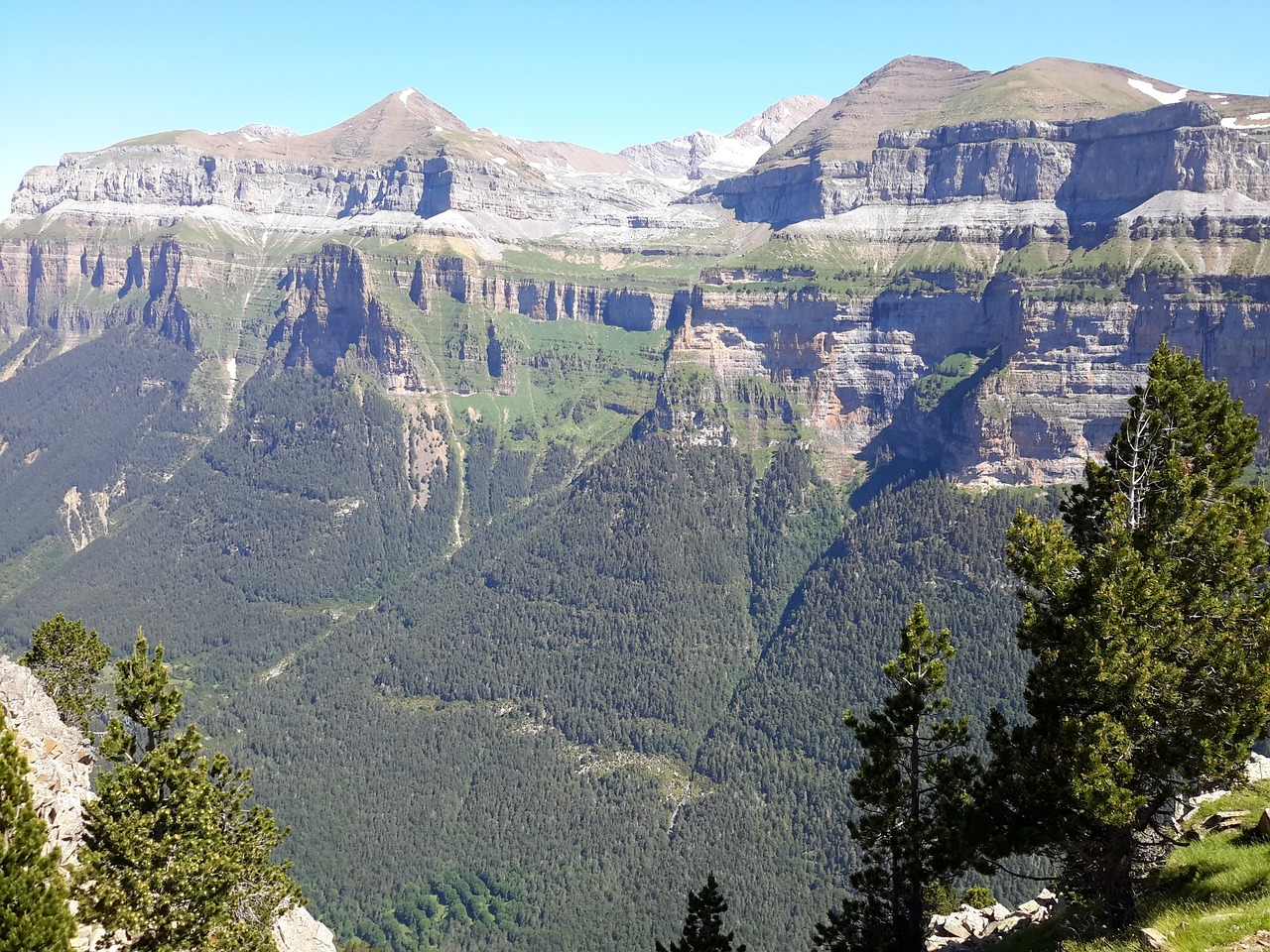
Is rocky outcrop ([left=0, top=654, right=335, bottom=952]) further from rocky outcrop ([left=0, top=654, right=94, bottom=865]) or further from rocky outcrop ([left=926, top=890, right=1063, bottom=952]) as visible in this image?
rocky outcrop ([left=926, top=890, right=1063, bottom=952])

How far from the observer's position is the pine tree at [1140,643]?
33938mm

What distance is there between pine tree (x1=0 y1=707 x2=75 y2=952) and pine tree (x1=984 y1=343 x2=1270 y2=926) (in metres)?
33.4

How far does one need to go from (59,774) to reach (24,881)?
76.9 feet

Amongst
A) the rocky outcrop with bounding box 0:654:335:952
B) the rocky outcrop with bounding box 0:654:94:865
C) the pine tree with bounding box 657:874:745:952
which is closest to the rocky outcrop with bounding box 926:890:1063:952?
Result: the pine tree with bounding box 657:874:745:952

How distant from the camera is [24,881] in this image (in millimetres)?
27734

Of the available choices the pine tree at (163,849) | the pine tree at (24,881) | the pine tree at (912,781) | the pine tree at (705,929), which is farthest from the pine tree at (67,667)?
the pine tree at (912,781)

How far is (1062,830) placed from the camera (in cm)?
3781

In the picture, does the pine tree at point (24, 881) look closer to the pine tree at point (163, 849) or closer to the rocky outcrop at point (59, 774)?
the pine tree at point (163, 849)

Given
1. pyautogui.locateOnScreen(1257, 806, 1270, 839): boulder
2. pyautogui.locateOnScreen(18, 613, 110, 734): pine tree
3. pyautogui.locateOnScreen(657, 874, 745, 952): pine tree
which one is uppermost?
pyautogui.locateOnScreen(1257, 806, 1270, 839): boulder

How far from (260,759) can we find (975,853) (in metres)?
187

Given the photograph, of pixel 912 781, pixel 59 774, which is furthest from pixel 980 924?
A: pixel 59 774

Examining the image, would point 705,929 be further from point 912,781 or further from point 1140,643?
point 1140,643

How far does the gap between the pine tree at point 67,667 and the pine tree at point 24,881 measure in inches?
1561

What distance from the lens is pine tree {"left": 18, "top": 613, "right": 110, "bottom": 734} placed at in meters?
64.2
